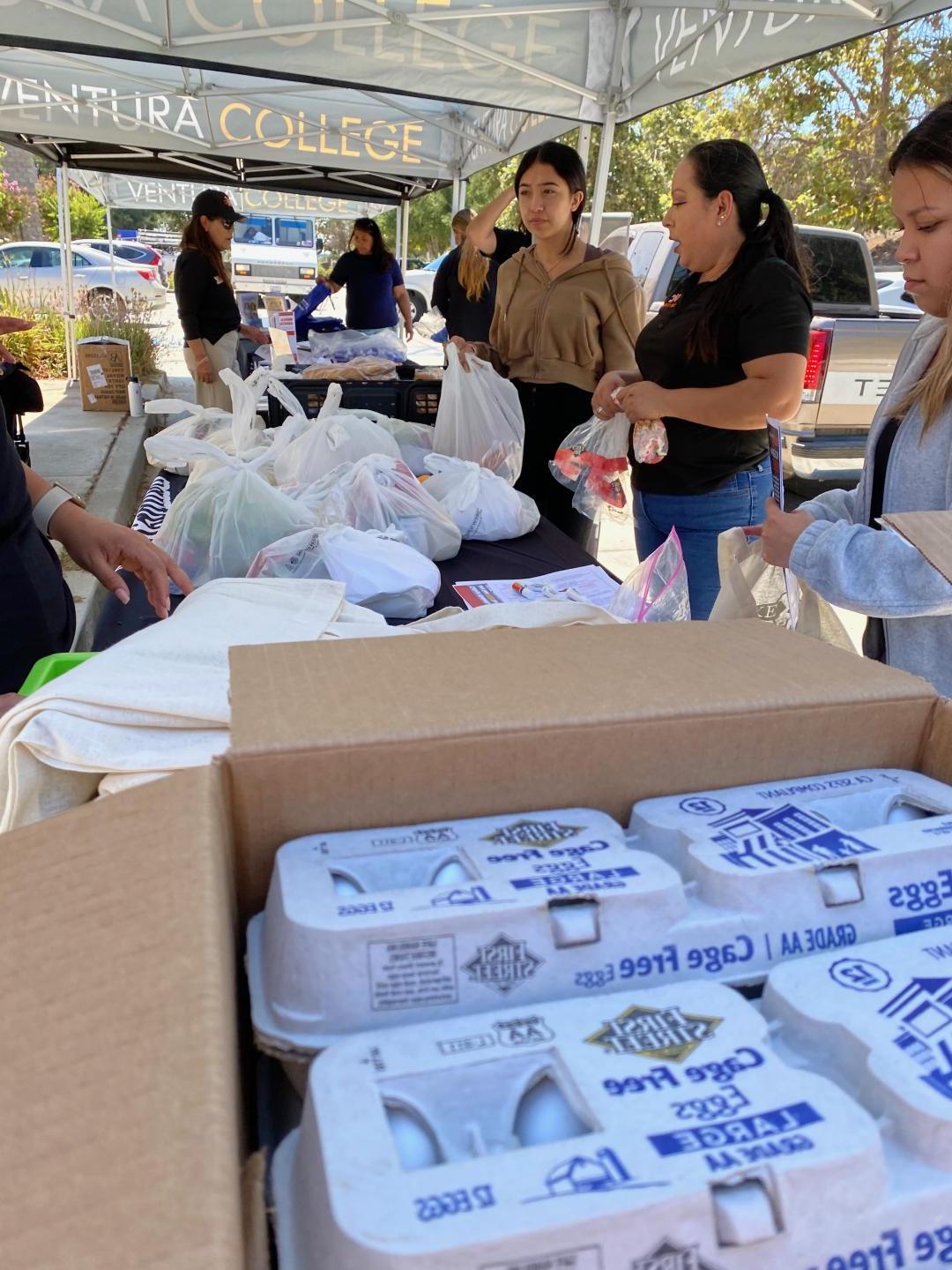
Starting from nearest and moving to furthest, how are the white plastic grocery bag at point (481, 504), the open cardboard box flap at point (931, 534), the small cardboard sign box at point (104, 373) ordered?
1. the open cardboard box flap at point (931, 534)
2. the white plastic grocery bag at point (481, 504)
3. the small cardboard sign box at point (104, 373)

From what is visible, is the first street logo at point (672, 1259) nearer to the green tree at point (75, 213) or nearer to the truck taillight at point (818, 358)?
the truck taillight at point (818, 358)

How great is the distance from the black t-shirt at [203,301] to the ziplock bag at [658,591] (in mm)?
5244

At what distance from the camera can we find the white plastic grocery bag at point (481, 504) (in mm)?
2699

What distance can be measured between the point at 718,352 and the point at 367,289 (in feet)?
20.8

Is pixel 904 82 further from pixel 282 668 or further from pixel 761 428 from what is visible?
pixel 282 668

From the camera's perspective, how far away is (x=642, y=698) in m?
0.84

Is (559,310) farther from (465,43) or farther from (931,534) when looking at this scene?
(931,534)

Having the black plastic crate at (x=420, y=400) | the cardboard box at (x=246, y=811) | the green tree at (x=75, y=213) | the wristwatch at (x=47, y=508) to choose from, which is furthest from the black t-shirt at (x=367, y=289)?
the green tree at (x=75, y=213)

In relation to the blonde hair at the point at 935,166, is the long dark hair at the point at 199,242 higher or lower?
higher

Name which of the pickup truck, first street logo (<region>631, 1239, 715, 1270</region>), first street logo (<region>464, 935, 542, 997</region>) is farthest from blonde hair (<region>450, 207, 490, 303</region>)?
first street logo (<region>631, 1239, 715, 1270</region>)

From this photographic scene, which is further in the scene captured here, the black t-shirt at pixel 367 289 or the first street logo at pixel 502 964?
the black t-shirt at pixel 367 289

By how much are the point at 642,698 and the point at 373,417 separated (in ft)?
8.89

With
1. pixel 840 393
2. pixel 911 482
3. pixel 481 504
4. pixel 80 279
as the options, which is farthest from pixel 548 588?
pixel 80 279

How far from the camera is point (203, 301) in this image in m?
6.28
